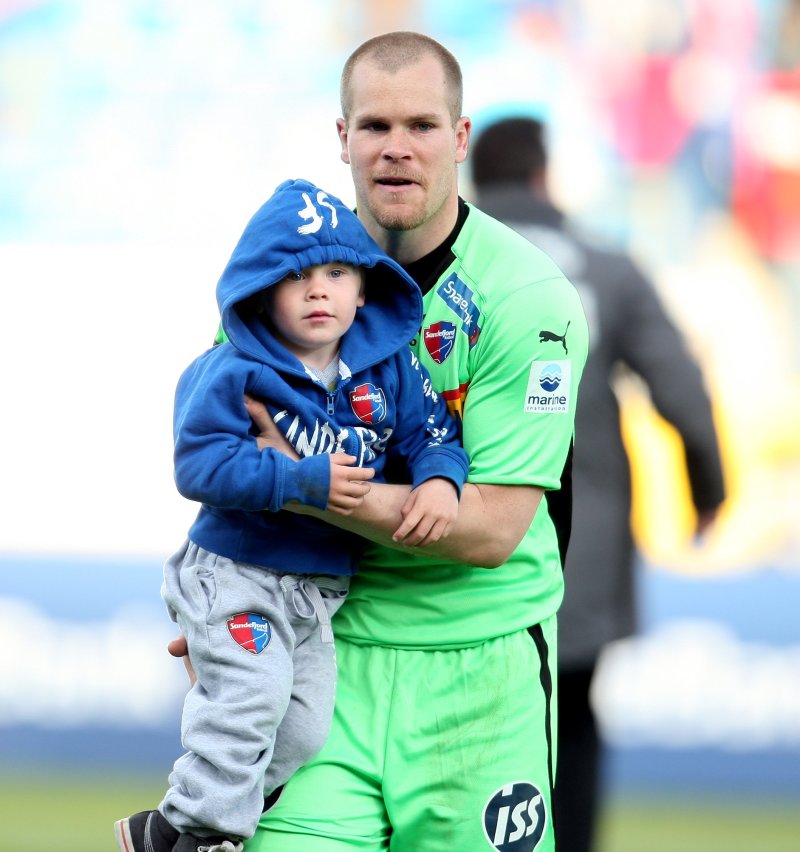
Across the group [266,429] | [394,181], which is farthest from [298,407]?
[394,181]

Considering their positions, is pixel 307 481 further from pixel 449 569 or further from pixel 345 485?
pixel 449 569

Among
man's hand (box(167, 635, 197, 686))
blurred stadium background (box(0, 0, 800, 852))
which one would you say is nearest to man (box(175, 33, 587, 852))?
man's hand (box(167, 635, 197, 686))

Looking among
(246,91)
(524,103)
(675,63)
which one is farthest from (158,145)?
(675,63)

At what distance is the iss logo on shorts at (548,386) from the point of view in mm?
2781

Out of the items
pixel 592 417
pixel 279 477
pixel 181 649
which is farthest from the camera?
pixel 592 417

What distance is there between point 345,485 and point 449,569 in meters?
0.39

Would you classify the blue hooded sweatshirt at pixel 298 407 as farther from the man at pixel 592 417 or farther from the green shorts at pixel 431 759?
the man at pixel 592 417

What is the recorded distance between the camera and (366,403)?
263cm

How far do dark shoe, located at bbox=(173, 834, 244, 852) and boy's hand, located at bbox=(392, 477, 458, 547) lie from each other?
0.53 meters

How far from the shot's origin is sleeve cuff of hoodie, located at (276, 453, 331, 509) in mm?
2482

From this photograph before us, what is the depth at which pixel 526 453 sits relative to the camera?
2.76m

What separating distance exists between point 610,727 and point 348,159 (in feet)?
11.8

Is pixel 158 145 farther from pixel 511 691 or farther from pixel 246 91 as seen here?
pixel 511 691

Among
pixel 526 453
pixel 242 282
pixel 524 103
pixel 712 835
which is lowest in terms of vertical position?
pixel 712 835
